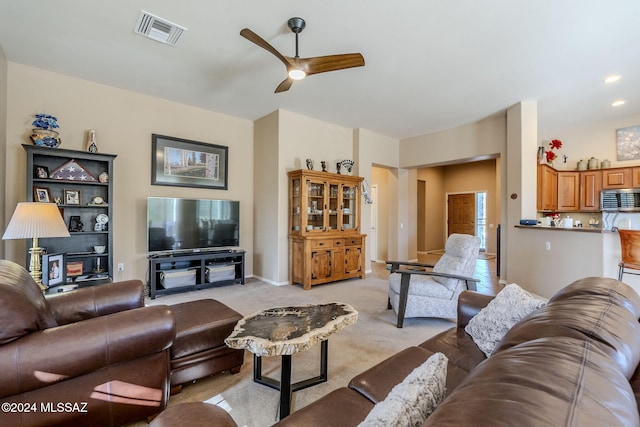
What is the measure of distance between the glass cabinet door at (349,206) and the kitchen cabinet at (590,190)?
4.53 meters

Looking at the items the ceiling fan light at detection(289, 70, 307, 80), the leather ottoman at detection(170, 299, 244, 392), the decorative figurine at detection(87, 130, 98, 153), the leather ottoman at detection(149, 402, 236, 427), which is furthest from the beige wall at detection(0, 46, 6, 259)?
the leather ottoman at detection(149, 402, 236, 427)

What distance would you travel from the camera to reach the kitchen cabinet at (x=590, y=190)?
5.46 metres

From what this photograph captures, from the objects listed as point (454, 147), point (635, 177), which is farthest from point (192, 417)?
point (635, 177)

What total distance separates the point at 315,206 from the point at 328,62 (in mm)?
2667

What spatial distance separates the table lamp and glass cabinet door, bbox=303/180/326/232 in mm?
3125

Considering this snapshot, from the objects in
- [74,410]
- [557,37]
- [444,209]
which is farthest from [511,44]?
[444,209]

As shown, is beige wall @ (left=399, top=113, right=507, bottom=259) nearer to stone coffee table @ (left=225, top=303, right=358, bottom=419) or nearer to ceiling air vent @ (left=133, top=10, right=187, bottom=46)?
stone coffee table @ (left=225, top=303, right=358, bottom=419)

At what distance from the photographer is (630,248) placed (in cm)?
321

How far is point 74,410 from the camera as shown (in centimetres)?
127

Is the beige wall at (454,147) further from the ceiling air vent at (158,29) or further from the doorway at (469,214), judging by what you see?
the ceiling air vent at (158,29)

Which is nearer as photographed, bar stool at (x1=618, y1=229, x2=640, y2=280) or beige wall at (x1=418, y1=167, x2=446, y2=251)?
bar stool at (x1=618, y1=229, x2=640, y2=280)

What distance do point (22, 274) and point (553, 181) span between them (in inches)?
292

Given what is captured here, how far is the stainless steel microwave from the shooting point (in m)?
5.14

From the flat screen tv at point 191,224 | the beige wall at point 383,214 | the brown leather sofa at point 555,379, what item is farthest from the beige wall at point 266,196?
the brown leather sofa at point 555,379
